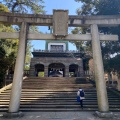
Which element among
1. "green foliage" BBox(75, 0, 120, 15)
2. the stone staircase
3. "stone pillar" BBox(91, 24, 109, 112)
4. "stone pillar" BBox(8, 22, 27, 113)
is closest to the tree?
"green foliage" BBox(75, 0, 120, 15)

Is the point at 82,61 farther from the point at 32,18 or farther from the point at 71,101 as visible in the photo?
the point at 32,18

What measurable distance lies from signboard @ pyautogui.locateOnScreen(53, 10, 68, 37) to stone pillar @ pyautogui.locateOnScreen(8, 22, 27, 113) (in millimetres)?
1894

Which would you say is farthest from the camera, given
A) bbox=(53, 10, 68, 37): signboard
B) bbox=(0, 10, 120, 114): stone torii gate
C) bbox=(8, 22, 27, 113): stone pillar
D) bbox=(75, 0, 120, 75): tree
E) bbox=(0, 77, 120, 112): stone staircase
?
bbox=(75, 0, 120, 75): tree

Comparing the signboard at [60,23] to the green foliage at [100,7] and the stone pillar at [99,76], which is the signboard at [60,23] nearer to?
the stone pillar at [99,76]

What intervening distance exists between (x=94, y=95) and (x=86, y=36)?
5559mm

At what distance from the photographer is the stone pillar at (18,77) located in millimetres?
8593

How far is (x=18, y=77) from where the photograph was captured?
898cm

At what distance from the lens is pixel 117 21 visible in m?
10.1

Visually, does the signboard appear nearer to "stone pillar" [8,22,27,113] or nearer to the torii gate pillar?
the torii gate pillar

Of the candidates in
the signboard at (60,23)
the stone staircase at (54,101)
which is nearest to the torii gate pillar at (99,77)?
the stone staircase at (54,101)

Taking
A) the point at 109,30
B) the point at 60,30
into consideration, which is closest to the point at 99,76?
the point at 60,30

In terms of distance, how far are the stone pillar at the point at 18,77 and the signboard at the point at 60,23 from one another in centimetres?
189

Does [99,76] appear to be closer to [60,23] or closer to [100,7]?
[60,23]

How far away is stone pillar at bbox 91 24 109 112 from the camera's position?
874 centimetres
